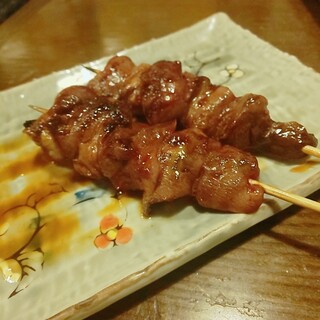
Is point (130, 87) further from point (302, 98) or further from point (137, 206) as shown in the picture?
point (302, 98)

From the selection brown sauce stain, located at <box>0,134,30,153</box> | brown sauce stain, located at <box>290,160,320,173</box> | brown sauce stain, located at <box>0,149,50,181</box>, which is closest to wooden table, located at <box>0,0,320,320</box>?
brown sauce stain, located at <box>290,160,320,173</box>

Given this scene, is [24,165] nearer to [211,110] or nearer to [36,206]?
[36,206]

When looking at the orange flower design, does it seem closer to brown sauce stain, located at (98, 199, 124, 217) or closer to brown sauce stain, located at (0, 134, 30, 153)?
brown sauce stain, located at (98, 199, 124, 217)

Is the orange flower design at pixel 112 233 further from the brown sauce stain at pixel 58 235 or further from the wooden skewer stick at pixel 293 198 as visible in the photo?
the wooden skewer stick at pixel 293 198

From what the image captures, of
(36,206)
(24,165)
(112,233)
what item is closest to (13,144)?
(24,165)

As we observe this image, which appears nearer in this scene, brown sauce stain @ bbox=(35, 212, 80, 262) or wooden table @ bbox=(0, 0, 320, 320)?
wooden table @ bbox=(0, 0, 320, 320)

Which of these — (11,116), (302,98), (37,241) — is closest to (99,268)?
(37,241)
